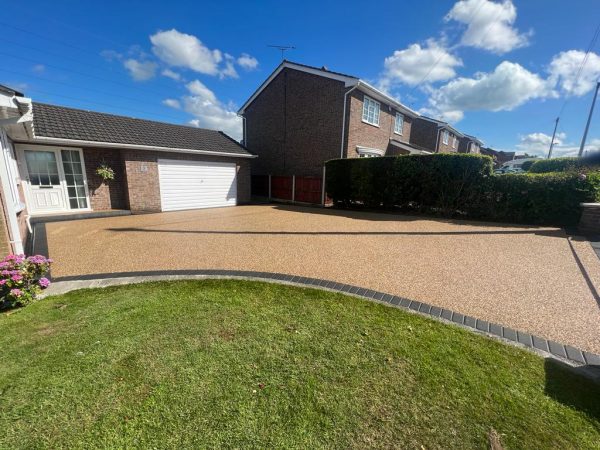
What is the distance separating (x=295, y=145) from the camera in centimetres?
1705

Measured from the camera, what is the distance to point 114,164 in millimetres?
11266

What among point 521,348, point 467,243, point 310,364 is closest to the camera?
point 310,364

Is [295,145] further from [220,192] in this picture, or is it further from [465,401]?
[465,401]

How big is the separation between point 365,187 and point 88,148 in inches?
458

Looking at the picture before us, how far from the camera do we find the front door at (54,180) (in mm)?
9641

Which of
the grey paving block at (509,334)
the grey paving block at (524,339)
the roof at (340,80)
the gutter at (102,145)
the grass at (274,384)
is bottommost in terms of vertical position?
the grass at (274,384)

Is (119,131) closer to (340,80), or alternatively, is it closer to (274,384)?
(340,80)

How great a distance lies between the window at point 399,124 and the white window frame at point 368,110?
288 cm

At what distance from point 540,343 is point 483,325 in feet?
1.71

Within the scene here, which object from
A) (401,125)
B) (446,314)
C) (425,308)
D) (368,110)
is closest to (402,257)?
(425,308)

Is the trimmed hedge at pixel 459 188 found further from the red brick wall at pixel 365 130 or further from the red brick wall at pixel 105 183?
the red brick wall at pixel 105 183

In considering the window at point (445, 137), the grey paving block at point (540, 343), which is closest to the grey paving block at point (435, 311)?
the grey paving block at point (540, 343)

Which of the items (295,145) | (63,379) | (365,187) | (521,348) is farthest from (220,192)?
(521,348)

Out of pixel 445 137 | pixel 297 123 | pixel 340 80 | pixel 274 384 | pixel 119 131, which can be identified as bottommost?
pixel 274 384
